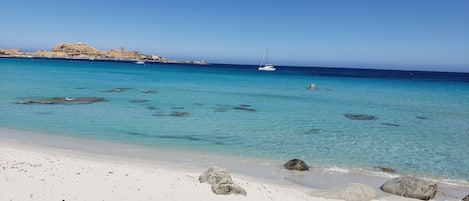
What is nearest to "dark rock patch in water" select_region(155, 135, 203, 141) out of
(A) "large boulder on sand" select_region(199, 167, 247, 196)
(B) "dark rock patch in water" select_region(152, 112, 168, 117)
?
(B) "dark rock patch in water" select_region(152, 112, 168, 117)

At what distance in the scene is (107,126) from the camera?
19.1m

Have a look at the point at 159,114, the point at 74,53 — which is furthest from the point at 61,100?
the point at 74,53

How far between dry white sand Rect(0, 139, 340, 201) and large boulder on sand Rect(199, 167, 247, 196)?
15 centimetres

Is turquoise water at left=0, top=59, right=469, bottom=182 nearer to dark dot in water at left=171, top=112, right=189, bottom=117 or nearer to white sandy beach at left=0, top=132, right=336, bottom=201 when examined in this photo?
dark dot in water at left=171, top=112, right=189, bottom=117

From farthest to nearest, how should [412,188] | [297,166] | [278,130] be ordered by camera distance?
[278,130], [297,166], [412,188]

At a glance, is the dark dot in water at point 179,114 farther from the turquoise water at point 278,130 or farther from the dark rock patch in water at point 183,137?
the dark rock patch in water at point 183,137

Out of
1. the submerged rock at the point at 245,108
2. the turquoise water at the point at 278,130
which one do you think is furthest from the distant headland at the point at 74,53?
the submerged rock at the point at 245,108

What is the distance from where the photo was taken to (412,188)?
1026 centimetres

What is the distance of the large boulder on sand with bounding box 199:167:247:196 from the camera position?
916 cm

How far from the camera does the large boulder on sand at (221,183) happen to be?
916cm

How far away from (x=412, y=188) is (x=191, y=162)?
6901mm

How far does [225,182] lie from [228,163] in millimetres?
3871

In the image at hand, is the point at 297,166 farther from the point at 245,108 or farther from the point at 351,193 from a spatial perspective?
the point at 245,108

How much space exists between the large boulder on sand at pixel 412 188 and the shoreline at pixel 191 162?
350 mm
